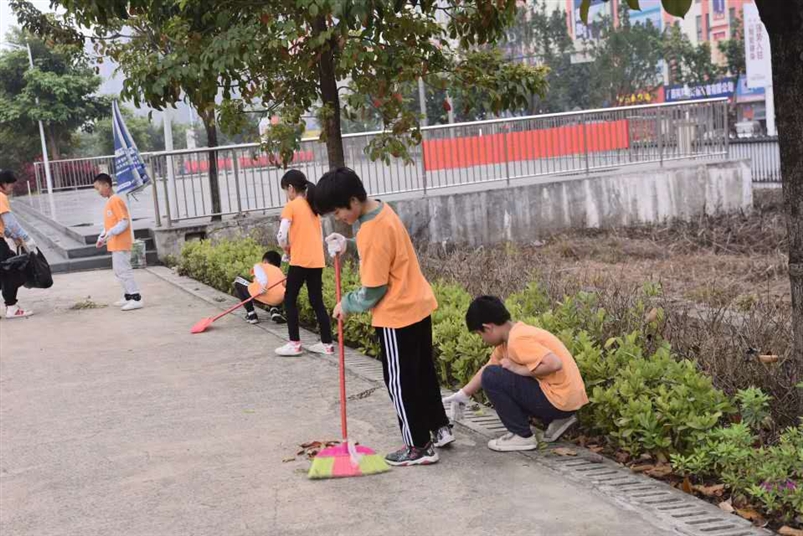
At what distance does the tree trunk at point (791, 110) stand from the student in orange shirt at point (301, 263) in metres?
4.01

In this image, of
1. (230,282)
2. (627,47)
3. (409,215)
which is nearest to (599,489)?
(230,282)

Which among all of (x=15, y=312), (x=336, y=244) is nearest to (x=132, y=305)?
(x=15, y=312)

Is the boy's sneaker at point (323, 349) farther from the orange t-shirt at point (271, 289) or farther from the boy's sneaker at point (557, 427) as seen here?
the boy's sneaker at point (557, 427)

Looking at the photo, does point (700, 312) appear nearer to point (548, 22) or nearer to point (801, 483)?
point (801, 483)

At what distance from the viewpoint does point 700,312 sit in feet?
22.7

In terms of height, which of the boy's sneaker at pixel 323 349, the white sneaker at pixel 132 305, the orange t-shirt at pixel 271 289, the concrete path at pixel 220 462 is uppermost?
the orange t-shirt at pixel 271 289

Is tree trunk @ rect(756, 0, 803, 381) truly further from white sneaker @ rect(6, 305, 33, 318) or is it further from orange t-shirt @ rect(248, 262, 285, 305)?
white sneaker @ rect(6, 305, 33, 318)

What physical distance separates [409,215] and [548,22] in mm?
37668

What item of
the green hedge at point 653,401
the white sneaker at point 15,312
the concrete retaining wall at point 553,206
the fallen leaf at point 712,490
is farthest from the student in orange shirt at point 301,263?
the concrete retaining wall at point 553,206

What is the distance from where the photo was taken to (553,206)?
16484 mm

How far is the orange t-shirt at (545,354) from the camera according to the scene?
191 inches

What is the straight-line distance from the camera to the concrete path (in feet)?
14.1

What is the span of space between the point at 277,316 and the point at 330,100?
83.8 inches

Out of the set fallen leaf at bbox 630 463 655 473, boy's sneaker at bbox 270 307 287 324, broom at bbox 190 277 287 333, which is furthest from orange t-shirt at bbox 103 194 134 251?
fallen leaf at bbox 630 463 655 473
